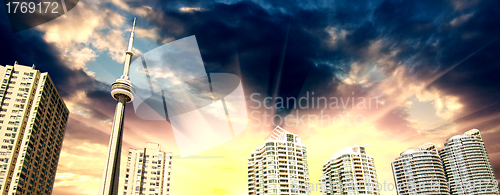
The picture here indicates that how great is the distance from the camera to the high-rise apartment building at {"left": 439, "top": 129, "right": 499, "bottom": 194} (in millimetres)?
154875

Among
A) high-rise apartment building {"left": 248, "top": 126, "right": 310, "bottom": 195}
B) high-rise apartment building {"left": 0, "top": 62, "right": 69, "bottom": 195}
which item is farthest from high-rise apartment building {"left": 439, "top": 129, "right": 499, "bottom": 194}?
high-rise apartment building {"left": 0, "top": 62, "right": 69, "bottom": 195}

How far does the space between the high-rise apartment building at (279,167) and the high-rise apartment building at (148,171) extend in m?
31.6

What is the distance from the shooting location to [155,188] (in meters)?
95.6

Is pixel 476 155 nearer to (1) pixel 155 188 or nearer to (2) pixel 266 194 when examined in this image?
(2) pixel 266 194

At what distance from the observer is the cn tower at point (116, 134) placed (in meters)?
80.2

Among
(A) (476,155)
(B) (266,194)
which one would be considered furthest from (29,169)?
(A) (476,155)

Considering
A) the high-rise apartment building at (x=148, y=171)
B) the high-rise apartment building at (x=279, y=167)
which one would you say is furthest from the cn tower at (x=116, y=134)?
the high-rise apartment building at (x=279, y=167)

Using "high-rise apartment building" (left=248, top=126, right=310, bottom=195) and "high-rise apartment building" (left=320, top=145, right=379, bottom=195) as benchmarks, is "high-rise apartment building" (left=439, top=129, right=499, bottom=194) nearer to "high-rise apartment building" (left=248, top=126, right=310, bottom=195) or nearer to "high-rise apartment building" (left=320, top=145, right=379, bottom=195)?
"high-rise apartment building" (left=320, top=145, right=379, bottom=195)

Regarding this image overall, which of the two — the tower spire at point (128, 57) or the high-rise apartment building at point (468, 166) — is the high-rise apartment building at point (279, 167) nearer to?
the tower spire at point (128, 57)

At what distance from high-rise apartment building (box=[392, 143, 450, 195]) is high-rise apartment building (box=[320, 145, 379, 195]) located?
4847 cm

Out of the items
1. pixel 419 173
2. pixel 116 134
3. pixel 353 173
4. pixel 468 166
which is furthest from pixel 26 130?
pixel 468 166

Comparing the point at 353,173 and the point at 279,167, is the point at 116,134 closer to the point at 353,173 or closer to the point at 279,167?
the point at 279,167

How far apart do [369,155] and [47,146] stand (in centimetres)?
11757

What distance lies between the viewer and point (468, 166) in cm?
16025
